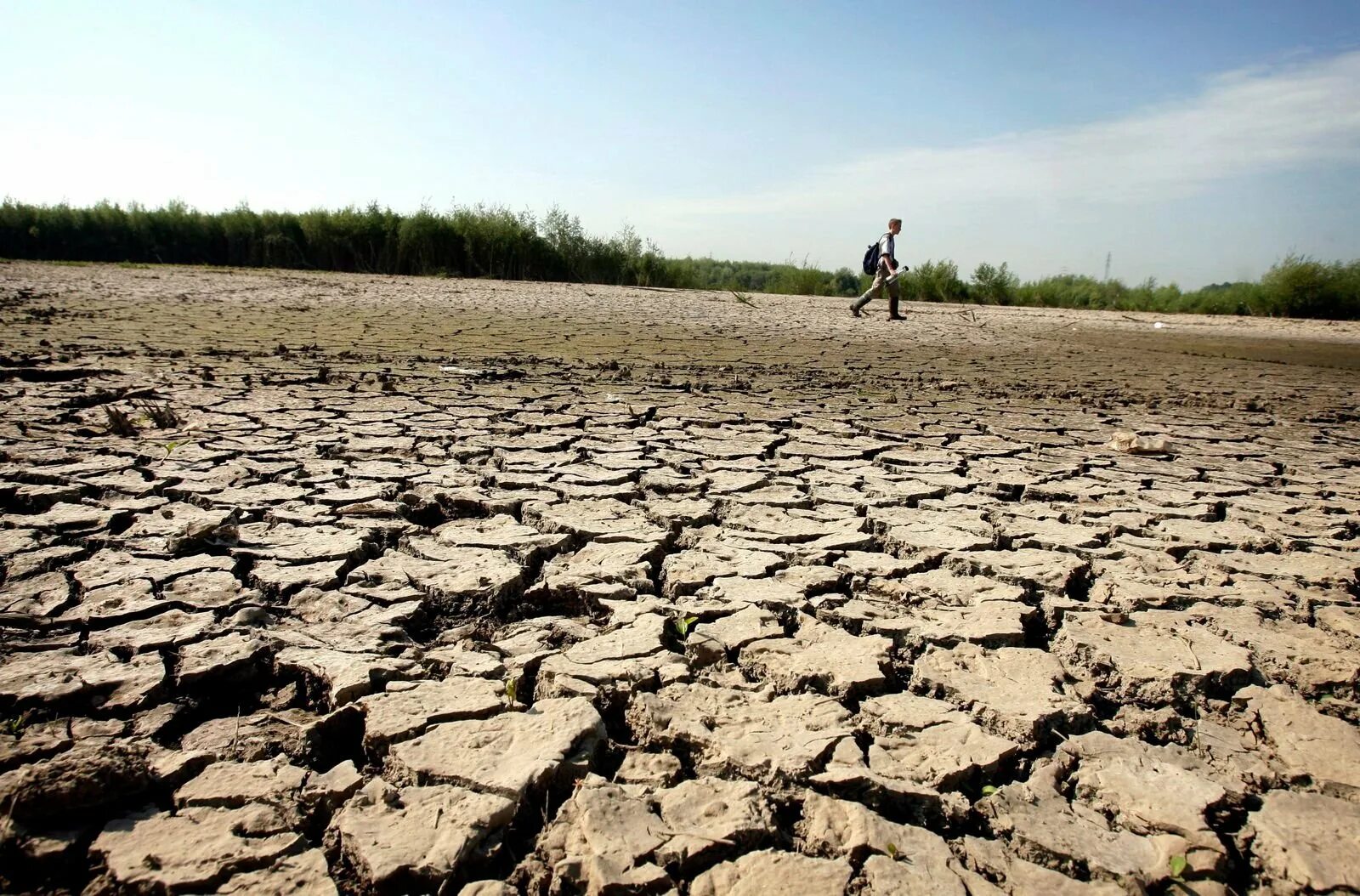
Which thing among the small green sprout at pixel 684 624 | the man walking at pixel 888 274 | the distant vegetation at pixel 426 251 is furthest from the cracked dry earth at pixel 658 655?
the distant vegetation at pixel 426 251

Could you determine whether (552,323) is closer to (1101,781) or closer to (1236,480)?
(1236,480)

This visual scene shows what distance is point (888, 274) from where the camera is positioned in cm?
1045

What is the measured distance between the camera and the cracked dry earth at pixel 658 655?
1239 millimetres

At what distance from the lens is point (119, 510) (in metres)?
2.52

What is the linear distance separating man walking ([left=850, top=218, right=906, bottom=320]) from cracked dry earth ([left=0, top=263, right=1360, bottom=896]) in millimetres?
6442

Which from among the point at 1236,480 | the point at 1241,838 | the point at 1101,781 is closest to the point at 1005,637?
the point at 1101,781

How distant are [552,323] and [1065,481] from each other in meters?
6.54

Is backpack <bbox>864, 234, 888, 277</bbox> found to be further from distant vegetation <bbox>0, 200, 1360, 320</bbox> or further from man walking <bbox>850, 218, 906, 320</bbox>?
distant vegetation <bbox>0, 200, 1360, 320</bbox>

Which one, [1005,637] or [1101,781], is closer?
[1101,781]

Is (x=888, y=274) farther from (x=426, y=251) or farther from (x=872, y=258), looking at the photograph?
(x=426, y=251)

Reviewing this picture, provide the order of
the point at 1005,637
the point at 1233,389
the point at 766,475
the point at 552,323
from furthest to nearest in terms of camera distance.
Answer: the point at 552,323
the point at 1233,389
the point at 766,475
the point at 1005,637

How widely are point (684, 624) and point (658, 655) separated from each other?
150 millimetres

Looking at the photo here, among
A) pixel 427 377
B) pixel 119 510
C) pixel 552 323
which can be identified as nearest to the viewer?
pixel 119 510

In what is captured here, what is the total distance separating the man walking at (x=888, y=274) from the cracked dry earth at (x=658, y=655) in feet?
21.1
